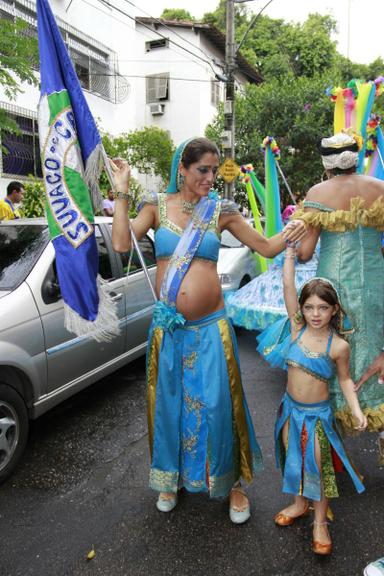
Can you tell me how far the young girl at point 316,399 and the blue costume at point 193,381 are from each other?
30cm

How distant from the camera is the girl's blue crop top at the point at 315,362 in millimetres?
2254

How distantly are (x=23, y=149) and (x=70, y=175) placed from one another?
10.4 meters

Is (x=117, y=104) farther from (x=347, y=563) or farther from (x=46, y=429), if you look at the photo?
(x=347, y=563)

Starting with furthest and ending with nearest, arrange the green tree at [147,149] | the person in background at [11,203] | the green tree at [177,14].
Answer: the green tree at [177,14], the green tree at [147,149], the person in background at [11,203]

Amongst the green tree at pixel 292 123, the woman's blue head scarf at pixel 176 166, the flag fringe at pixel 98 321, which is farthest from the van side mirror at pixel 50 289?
the green tree at pixel 292 123

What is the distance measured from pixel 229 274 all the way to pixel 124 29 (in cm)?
1252

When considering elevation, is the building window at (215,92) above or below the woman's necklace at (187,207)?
above

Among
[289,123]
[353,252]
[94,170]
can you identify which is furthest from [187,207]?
[289,123]

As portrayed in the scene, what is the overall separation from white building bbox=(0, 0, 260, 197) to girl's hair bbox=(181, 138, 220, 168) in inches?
172

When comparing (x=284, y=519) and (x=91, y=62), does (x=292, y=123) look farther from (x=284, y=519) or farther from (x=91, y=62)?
(x=284, y=519)

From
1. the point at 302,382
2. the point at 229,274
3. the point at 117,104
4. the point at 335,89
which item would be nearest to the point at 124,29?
the point at 117,104

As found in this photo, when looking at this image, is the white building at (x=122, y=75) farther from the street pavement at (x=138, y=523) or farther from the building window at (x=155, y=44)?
the street pavement at (x=138, y=523)

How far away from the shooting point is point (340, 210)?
90.1 inches

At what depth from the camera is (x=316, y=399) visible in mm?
2293
